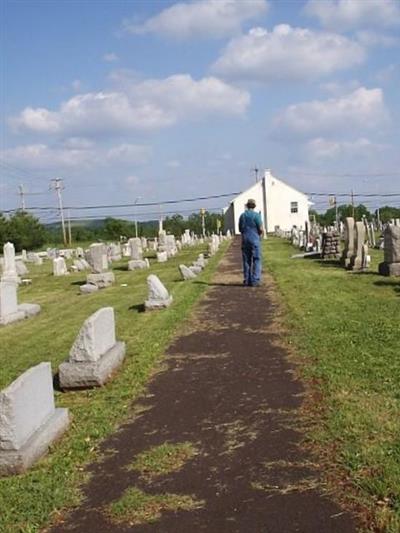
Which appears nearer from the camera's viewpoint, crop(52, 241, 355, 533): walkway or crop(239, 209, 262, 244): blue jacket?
crop(52, 241, 355, 533): walkway

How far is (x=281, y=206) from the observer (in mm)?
79438

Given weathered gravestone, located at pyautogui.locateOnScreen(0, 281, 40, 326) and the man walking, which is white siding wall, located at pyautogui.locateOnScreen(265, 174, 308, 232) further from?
weathered gravestone, located at pyautogui.locateOnScreen(0, 281, 40, 326)

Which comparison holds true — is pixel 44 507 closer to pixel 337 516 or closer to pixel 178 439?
pixel 178 439

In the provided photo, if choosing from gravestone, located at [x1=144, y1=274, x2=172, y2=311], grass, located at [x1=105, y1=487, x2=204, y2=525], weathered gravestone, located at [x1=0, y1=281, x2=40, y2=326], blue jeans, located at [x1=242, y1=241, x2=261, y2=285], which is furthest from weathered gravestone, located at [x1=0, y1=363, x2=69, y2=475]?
weathered gravestone, located at [x1=0, y1=281, x2=40, y2=326]

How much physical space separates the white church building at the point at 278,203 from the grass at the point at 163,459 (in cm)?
7412

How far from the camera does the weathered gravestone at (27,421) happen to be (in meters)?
4.94

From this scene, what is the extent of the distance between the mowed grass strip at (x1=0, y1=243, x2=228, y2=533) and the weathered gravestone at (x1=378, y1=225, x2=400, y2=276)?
5.11 metres

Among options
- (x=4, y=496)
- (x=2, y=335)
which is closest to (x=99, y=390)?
(x=4, y=496)

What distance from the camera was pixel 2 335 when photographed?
42.0 feet

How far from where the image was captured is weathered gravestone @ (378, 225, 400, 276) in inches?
617

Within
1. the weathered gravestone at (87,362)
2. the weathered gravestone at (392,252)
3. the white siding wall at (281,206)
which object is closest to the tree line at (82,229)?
the white siding wall at (281,206)

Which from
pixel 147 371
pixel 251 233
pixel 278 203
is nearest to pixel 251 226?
pixel 251 233

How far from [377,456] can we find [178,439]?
5.73ft

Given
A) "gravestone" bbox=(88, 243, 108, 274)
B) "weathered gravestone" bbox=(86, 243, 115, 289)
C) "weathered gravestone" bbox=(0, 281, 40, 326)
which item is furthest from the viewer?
"gravestone" bbox=(88, 243, 108, 274)
